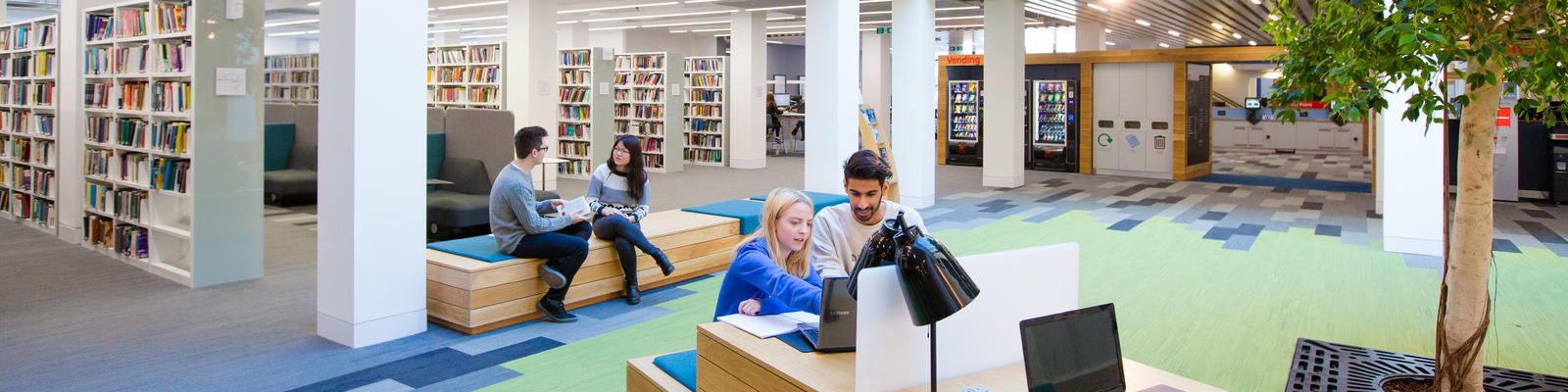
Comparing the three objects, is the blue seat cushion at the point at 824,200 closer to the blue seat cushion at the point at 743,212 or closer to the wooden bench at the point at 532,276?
the blue seat cushion at the point at 743,212

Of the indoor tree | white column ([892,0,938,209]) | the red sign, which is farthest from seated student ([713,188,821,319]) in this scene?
the red sign

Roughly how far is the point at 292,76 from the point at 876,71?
40.0 ft

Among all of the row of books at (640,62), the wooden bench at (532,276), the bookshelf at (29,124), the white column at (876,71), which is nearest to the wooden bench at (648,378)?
the wooden bench at (532,276)

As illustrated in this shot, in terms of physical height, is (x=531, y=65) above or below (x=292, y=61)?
below

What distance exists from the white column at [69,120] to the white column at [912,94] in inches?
293

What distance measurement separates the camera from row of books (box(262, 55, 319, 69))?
16516 mm

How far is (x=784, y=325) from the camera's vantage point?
2789mm

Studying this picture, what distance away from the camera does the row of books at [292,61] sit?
650 inches

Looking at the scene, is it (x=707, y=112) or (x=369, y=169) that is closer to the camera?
(x=369, y=169)

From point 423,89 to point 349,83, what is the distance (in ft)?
1.28

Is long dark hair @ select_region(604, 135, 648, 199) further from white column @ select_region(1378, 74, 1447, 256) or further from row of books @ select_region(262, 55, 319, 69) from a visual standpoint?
row of books @ select_region(262, 55, 319, 69)

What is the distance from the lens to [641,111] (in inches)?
648

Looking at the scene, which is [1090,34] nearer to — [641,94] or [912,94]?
[641,94]

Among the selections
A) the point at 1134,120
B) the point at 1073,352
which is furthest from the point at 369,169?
the point at 1134,120
